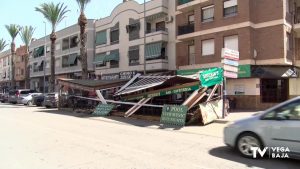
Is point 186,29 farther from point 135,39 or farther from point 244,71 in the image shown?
point 244,71

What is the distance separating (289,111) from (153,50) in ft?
87.3

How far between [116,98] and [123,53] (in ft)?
54.2

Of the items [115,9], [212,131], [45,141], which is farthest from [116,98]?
[115,9]

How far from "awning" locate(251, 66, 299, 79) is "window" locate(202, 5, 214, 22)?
6.23m

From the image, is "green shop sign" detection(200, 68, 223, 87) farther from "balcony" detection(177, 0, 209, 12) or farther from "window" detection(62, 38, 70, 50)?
"window" detection(62, 38, 70, 50)

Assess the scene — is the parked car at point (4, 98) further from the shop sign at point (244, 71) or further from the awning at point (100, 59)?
the shop sign at point (244, 71)

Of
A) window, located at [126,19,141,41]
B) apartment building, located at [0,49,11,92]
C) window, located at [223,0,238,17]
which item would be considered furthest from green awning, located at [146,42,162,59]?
apartment building, located at [0,49,11,92]

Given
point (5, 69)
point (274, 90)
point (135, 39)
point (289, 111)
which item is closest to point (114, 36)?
point (135, 39)

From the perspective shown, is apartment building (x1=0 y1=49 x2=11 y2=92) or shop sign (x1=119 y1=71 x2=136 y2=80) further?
apartment building (x1=0 y1=49 x2=11 y2=92)

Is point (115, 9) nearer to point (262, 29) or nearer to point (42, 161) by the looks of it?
point (262, 29)

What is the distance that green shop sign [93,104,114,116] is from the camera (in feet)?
68.5

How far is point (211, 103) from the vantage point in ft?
54.6

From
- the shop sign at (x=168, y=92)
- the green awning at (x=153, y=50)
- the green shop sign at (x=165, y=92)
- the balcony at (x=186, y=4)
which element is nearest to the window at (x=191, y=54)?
the green awning at (x=153, y=50)

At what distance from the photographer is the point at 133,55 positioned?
36.7m
